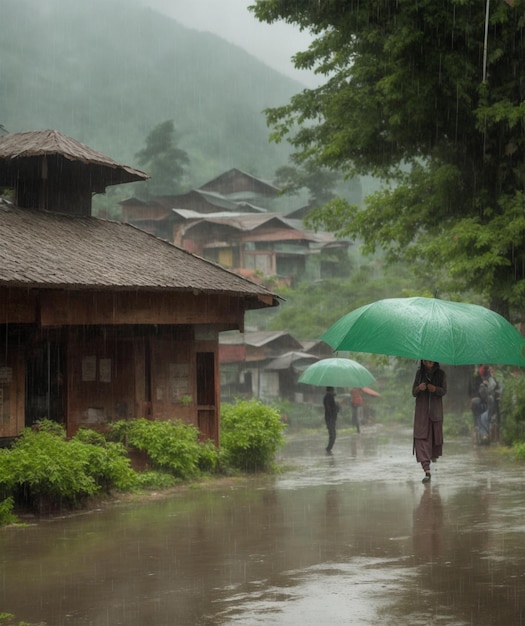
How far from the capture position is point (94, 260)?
15938 millimetres

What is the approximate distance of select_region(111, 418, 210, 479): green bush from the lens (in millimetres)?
16172

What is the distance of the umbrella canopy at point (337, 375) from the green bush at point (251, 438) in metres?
4.97

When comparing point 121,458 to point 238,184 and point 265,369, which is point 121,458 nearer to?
point 265,369

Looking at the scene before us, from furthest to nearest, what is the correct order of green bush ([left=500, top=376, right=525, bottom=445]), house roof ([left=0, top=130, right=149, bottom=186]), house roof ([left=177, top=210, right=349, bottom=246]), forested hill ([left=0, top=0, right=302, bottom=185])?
1. forested hill ([left=0, top=0, right=302, bottom=185])
2. house roof ([left=177, top=210, right=349, bottom=246])
3. green bush ([left=500, top=376, right=525, bottom=445])
4. house roof ([left=0, top=130, right=149, bottom=186])

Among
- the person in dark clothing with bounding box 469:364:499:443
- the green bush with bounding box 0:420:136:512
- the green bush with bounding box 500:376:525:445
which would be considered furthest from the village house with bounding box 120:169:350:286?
the green bush with bounding box 0:420:136:512

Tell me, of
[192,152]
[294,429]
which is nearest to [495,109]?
[294,429]

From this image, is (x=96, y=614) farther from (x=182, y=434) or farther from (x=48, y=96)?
(x=48, y=96)

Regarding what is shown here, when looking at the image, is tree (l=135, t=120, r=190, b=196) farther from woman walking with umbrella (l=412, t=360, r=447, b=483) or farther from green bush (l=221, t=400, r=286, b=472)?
woman walking with umbrella (l=412, t=360, r=447, b=483)

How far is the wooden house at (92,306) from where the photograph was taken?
15047 mm

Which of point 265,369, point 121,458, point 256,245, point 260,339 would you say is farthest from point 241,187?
point 121,458

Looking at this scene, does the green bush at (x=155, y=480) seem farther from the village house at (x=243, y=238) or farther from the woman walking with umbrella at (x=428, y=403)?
the village house at (x=243, y=238)

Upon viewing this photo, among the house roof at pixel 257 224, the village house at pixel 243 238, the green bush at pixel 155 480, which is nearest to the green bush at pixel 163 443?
the green bush at pixel 155 480

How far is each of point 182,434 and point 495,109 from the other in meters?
8.82

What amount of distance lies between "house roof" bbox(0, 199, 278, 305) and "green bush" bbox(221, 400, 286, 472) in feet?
7.70
